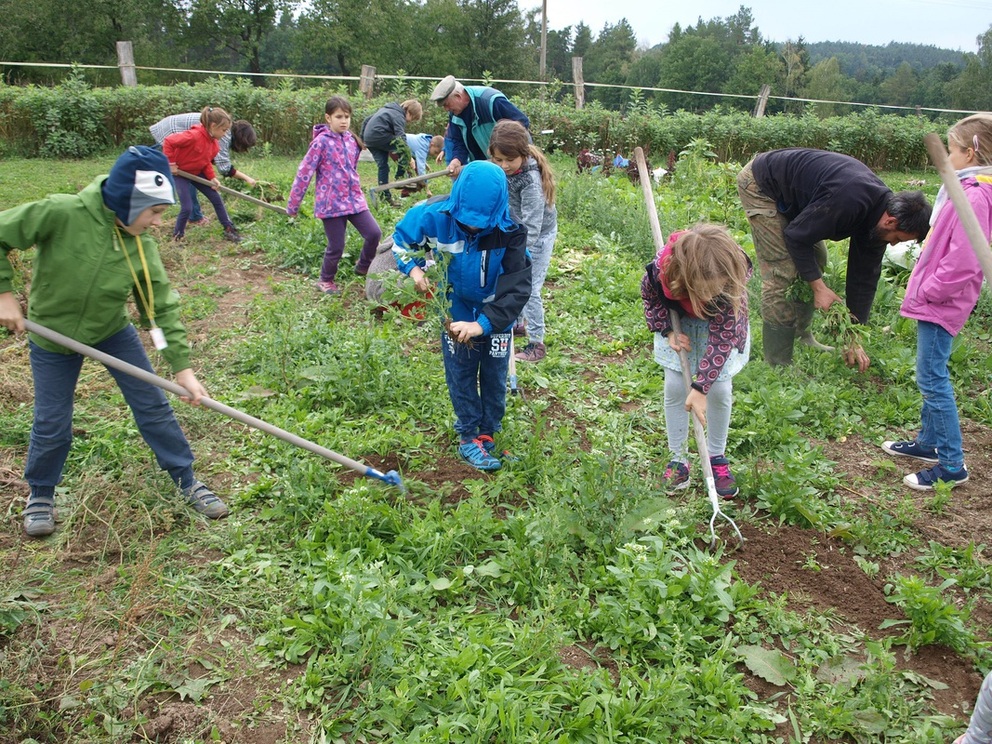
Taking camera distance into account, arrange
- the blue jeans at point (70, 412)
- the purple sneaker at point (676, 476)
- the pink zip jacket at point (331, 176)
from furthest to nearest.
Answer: the pink zip jacket at point (331, 176) → the purple sneaker at point (676, 476) → the blue jeans at point (70, 412)

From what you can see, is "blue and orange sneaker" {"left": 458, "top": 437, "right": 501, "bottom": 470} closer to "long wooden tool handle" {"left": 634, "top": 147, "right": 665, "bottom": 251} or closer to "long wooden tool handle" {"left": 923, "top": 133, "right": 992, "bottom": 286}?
"long wooden tool handle" {"left": 634, "top": 147, "right": 665, "bottom": 251}

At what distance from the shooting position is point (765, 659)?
2.71m

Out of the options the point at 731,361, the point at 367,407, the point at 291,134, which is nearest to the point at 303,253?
the point at 367,407

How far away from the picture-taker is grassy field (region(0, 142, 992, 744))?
2.45m

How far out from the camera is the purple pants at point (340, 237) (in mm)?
6113

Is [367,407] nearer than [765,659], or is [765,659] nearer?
[765,659]

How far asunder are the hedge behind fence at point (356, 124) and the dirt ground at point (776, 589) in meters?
9.17

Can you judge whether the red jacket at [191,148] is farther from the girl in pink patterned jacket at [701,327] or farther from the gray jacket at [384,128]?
the girl in pink patterned jacket at [701,327]

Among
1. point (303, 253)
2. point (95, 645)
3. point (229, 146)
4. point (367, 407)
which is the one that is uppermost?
point (229, 146)

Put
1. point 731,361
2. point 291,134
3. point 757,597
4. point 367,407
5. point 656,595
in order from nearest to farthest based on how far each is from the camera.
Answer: point 656,595
point 757,597
point 731,361
point 367,407
point 291,134

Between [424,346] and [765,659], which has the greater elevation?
[424,346]

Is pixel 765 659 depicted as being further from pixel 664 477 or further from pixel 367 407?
pixel 367 407

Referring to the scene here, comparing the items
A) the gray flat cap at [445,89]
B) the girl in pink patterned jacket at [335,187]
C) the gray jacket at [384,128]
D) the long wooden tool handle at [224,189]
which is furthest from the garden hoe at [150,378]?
the gray jacket at [384,128]

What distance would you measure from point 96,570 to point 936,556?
146 inches
